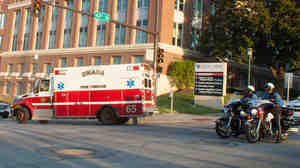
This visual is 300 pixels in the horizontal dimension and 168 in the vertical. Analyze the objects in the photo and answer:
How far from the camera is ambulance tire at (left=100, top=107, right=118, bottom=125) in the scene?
1653cm

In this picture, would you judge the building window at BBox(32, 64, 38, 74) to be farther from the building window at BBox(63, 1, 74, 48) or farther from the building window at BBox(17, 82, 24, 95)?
the building window at BBox(63, 1, 74, 48)

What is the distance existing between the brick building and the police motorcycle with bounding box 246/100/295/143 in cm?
2549

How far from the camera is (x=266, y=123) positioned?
10.2 metres

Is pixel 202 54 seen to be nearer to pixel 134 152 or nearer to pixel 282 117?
pixel 282 117

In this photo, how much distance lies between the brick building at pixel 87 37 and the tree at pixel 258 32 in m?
3.23

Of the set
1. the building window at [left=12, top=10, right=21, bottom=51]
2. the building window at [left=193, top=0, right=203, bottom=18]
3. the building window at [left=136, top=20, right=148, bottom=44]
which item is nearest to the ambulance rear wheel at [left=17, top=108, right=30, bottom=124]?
the building window at [left=136, top=20, right=148, bottom=44]

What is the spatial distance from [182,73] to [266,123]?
2597 cm

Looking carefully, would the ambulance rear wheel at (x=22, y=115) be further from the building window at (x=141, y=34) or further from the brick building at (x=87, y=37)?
the building window at (x=141, y=34)

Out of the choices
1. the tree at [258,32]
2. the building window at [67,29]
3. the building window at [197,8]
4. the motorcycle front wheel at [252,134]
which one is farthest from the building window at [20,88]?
the motorcycle front wheel at [252,134]

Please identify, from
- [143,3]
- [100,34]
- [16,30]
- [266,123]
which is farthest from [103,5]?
[266,123]

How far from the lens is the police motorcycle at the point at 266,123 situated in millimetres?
9906

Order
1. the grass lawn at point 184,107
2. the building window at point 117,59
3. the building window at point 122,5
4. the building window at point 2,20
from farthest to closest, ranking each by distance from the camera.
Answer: the building window at point 2,20 < the building window at point 122,5 < the building window at point 117,59 < the grass lawn at point 184,107

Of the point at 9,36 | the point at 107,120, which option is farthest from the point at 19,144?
the point at 9,36

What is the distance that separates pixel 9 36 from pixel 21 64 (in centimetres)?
606
